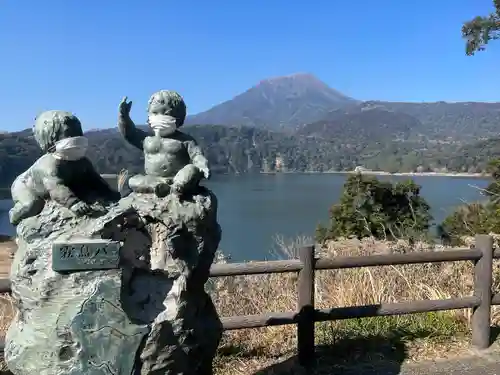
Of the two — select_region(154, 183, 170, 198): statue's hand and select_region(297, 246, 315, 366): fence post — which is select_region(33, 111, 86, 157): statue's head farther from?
select_region(297, 246, 315, 366): fence post

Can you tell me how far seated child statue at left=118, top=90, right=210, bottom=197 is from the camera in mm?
3092

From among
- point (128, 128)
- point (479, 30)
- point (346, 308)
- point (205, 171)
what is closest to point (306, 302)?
point (346, 308)

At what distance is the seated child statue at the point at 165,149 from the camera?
309cm

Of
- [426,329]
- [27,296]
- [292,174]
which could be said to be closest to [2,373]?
[27,296]

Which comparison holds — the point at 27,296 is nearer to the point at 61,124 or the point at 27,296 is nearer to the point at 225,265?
the point at 61,124

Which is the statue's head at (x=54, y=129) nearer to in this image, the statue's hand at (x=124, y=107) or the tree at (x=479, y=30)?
the statue's hand at (x=124, y=107)

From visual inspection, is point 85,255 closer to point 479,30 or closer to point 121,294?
point 121,294

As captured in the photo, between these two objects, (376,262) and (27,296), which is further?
(376,262)

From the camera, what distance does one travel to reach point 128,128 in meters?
3.28

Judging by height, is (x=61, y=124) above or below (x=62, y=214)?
above

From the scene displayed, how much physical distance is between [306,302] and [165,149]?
216cm

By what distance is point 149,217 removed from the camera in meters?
3.00

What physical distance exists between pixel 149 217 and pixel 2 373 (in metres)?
2.31

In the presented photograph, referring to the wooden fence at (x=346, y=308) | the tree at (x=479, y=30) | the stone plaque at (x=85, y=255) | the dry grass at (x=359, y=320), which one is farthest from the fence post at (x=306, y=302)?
the tree at (x=479, y=30)
